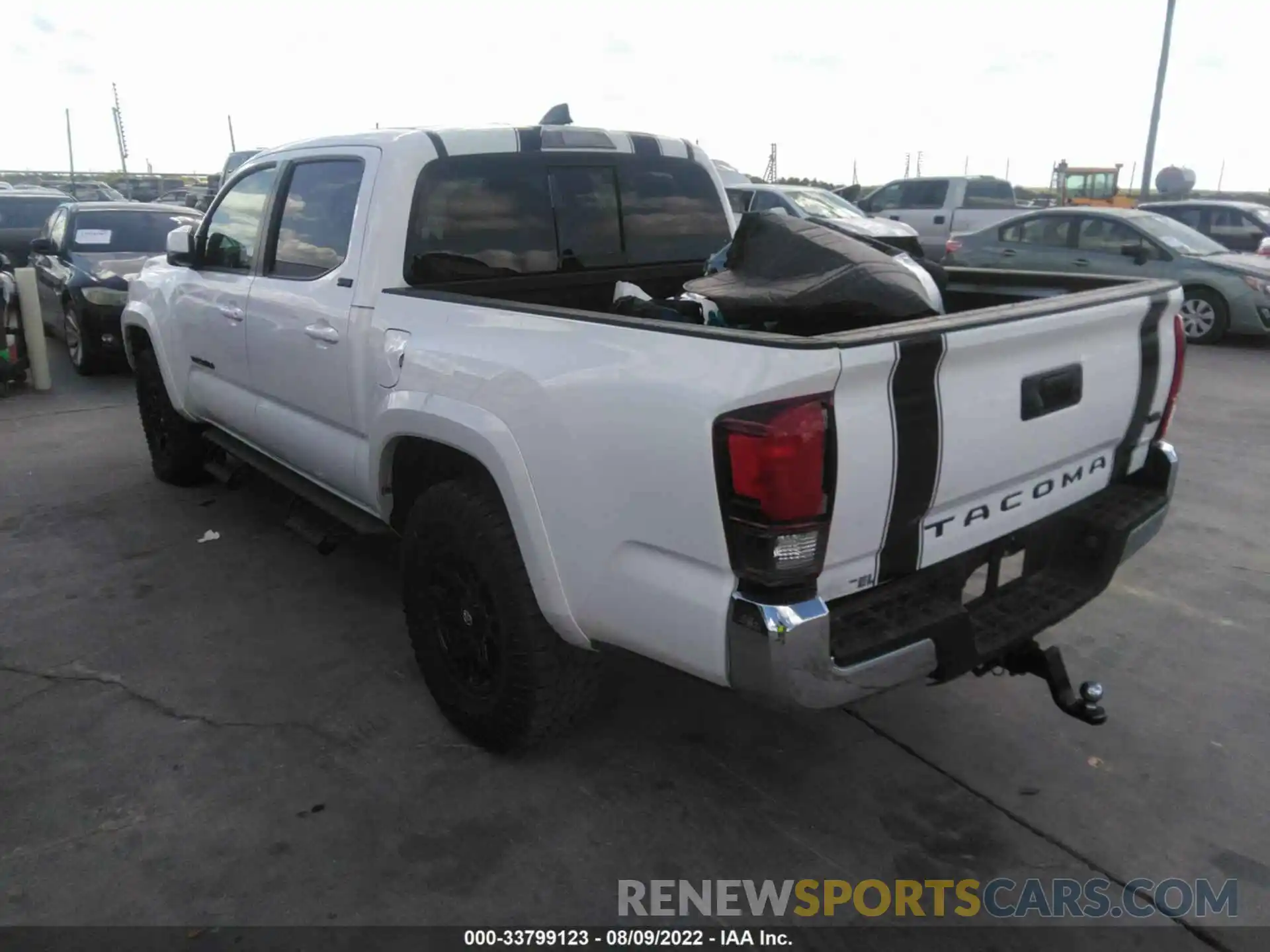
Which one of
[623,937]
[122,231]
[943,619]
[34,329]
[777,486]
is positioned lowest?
[623,937]

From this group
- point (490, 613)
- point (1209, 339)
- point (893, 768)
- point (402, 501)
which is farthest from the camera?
point (1209, 339)

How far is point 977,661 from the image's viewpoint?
256 centimetres

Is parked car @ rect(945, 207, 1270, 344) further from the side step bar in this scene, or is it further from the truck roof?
the side step bar

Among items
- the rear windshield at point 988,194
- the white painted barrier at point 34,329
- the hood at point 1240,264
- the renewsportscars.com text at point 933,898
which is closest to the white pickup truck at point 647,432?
the renewsportscars.com text at point 933,898

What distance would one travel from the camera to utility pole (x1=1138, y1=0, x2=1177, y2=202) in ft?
64.1

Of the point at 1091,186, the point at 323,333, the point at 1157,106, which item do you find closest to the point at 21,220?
the point at 323,333

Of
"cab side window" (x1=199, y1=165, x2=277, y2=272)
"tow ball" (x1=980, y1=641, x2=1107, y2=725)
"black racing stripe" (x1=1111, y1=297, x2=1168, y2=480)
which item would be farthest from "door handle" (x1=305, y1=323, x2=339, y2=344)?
"black racing stripe" (x1=1111, y1=297, x2=1168, y2=480)

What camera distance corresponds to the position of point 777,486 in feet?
6.98

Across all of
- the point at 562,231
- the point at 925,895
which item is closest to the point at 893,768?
the point at 925,895

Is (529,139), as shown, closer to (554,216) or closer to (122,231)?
(554,216)

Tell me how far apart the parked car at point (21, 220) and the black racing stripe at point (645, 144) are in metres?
12.8

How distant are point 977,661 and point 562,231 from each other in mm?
2251

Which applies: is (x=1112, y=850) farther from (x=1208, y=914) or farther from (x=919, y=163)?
(x=919, y=163)

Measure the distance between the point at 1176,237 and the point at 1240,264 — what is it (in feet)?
2.52
